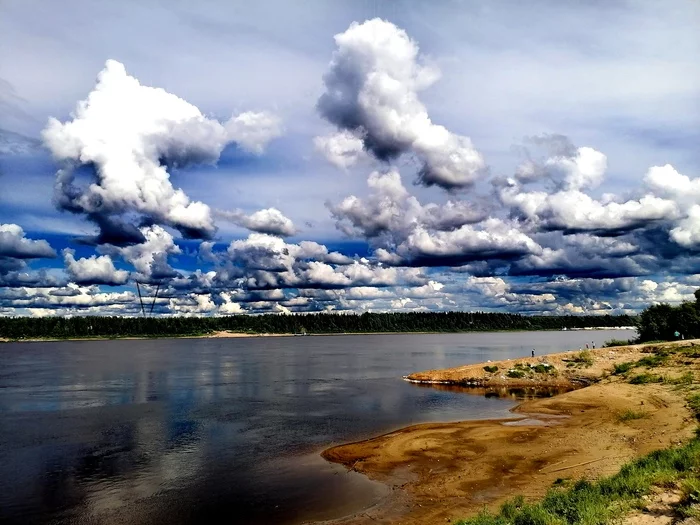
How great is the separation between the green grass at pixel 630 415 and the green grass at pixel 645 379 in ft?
44.6

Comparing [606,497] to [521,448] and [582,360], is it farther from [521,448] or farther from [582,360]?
[582,360]

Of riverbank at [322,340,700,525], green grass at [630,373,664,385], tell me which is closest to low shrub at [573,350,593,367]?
riverbank at [322,340,700,525]

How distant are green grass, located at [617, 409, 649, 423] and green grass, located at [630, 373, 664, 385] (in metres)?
13.6

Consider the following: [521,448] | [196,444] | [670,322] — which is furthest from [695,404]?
[670,322]

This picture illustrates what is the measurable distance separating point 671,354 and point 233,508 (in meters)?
57.7

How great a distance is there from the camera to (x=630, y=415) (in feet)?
123

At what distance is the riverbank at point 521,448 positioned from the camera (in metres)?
24.2

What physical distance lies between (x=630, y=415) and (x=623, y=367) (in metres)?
28.8

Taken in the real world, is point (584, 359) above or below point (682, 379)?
below

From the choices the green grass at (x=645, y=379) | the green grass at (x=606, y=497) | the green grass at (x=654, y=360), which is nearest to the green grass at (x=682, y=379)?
the green grass at (x=645, y=379)

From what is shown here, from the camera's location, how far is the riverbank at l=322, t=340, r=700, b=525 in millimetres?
24250

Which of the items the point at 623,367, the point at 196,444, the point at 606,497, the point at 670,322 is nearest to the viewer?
the point at 606,497

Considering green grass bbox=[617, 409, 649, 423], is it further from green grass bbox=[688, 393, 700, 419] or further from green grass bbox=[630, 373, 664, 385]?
green grass bbox=[630, 373, 664, 385]

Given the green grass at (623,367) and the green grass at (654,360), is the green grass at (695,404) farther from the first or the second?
the green grass at (623,367)
